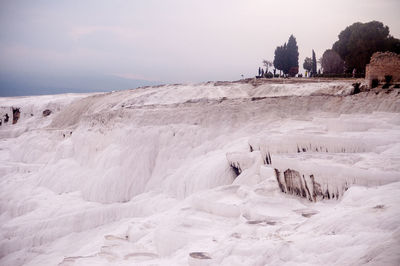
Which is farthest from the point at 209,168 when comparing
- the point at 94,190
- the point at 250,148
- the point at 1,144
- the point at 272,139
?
the point at 1,144

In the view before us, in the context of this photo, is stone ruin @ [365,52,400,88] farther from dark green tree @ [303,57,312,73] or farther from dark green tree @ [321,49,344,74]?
dark green tree @ [303,57,312,73]

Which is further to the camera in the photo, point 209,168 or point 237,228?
point 209,168

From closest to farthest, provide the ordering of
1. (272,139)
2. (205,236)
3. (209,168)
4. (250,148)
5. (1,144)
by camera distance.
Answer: (205,236)
(272,139)
(250,148)
(209,168)
(1,144)

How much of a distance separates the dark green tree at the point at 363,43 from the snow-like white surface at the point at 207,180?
16027 mm

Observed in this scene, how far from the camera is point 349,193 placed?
6.31m

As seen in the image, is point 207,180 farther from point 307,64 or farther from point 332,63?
point 307,64

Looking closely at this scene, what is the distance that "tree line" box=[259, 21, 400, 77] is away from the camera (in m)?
28.9

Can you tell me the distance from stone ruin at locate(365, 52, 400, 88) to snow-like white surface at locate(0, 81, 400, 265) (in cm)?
93

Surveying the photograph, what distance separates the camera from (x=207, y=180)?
12.0 m

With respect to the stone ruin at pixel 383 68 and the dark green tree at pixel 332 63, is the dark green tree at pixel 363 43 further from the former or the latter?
the stone ruin at pixel 383 68

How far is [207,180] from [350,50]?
79.6 ft

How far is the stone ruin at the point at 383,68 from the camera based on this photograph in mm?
12914

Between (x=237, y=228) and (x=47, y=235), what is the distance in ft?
28.7

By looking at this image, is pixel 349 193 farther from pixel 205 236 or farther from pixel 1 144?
pixel 1 144
